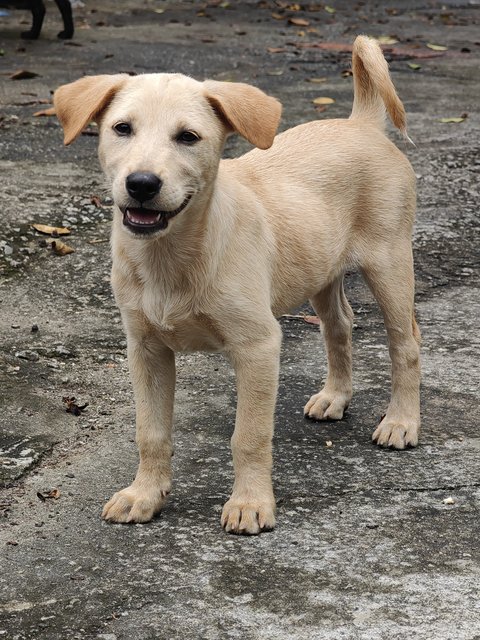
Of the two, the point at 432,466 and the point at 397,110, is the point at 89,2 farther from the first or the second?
the point at 432,466

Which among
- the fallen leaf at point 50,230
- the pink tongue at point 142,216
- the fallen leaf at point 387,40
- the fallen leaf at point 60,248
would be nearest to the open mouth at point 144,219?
the pink tongue at point 142,216

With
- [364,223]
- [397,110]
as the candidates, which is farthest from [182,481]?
[397,110]

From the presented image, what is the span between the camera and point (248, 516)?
391 centimetres

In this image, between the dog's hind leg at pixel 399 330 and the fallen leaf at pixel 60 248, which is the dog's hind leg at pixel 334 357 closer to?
the dog's hind leg at pixel 399 330

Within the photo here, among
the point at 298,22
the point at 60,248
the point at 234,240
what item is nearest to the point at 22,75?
the point at 60,248

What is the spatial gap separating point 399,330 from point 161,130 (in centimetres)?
159

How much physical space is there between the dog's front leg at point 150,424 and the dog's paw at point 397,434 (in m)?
1.01

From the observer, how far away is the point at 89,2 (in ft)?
53.0

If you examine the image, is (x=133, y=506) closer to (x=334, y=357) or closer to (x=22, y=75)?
(x=334, y=357)

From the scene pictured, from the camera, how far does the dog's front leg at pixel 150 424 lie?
4.02m

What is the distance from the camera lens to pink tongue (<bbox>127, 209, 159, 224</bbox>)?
142 inches

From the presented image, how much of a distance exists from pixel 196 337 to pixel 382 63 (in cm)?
176

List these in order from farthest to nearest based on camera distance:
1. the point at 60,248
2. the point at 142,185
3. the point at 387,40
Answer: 1. the point at 387,40
2. the point at 60,248
3. the point at 142,185

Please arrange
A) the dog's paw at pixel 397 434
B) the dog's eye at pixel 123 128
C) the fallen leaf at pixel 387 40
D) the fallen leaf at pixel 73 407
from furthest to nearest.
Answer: the fallen leaf at pixel 387 40 → the fallen leaf at pixel 73 407 → the dog's paw at pixel 397 434 → the dog's eye at pixel 123 128
